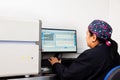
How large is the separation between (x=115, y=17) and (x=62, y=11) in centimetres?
81

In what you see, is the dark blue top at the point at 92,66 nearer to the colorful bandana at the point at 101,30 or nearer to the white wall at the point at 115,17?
the colorful bandana at the point at 101,30

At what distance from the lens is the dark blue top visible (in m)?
1.50

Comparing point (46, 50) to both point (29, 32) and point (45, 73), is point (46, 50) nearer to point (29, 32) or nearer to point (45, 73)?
point (45, 73)

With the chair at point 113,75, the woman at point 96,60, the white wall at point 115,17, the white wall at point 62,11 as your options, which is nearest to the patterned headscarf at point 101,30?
the woman at point 96,60

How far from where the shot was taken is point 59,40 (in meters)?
2.24

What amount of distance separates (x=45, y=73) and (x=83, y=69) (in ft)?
1.21

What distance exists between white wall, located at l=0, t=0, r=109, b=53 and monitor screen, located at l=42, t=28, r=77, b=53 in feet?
0.52

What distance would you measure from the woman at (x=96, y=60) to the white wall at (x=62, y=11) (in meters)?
0.81

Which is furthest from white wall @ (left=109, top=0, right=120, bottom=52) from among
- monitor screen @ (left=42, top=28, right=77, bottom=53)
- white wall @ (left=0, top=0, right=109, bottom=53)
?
monitor screen @ (left=42, top=28, right=77, bottom=53)

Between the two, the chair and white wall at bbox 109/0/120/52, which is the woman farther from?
white wall at bbox 109/0/120/52

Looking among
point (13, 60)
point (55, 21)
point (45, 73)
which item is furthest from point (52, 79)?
point (55, 21)

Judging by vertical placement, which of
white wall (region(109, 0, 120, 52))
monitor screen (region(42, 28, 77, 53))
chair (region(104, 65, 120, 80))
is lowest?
chair (region(104, 65, 120, 80))

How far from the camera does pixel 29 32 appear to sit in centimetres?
146

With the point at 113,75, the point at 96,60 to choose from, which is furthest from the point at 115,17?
the point at 113,75
